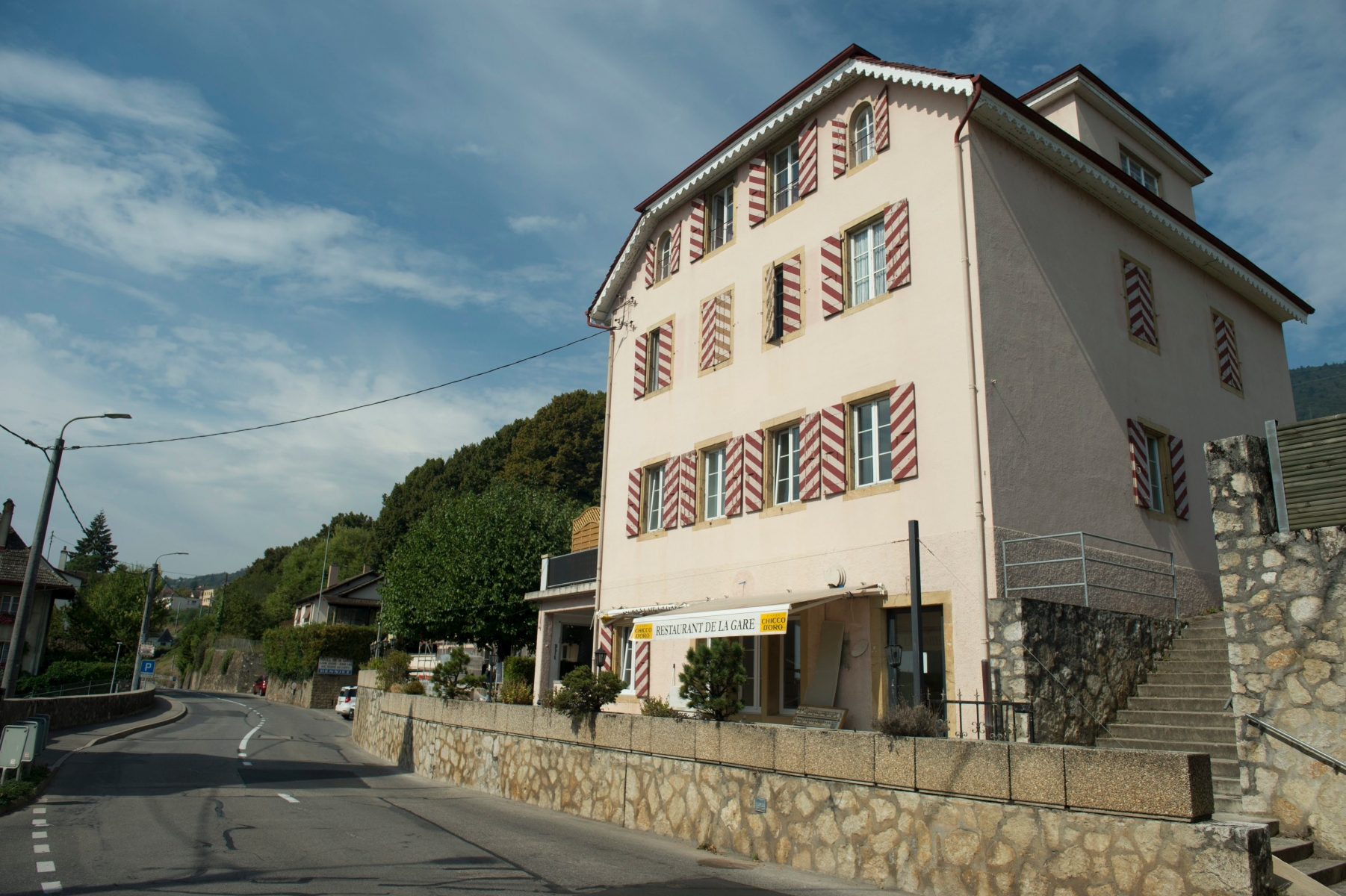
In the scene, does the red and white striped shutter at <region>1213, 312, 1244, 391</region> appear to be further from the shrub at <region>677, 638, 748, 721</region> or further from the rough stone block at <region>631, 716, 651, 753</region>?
the rough stone block at <region>631, 716, 651, 753</region>

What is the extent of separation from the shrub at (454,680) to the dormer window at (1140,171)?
1662 cm

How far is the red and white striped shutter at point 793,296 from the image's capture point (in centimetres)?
1494

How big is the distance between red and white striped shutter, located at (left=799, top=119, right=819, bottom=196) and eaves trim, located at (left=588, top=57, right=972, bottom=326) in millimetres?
372

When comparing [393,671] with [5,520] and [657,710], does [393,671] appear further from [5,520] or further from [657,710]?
[5,520]

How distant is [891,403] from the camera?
12.8 m

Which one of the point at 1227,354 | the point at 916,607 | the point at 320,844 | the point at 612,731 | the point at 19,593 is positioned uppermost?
the point at 1227,354

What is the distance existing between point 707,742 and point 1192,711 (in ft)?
18.6

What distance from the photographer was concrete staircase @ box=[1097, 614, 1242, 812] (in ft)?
29.2

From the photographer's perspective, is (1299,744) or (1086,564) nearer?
(1299,744)

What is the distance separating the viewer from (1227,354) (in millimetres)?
16562

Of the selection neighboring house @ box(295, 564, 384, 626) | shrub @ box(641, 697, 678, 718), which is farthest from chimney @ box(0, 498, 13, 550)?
shrub @ box(641, 697, 678, 718)

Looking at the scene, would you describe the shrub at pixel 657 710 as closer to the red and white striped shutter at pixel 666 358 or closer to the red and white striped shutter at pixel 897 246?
the red and white striped shutter at pixel 897 246

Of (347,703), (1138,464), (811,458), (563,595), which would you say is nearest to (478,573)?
(563,595)

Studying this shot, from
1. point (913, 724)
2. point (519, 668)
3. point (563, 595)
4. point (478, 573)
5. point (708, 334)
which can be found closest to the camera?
point (913, 724)
